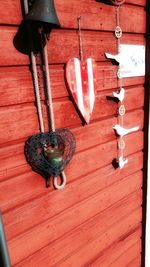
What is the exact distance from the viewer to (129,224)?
205 centimetres

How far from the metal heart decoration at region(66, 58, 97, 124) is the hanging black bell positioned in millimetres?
300

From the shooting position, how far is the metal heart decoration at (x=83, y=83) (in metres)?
1.34

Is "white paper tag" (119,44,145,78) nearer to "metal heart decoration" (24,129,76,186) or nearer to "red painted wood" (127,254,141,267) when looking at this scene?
"metal heart decoration" (24,129,76,186)

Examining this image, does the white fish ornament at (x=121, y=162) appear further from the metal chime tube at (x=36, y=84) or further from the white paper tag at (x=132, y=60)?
the metal chime tube at (x=36, y=84)

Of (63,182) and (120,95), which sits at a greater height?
(120,95)

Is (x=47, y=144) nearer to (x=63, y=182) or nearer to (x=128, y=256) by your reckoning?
(x=63, y=182)

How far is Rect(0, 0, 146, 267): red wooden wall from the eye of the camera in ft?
3.93

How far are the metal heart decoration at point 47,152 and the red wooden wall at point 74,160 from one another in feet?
0.12

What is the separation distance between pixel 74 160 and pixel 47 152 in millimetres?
264

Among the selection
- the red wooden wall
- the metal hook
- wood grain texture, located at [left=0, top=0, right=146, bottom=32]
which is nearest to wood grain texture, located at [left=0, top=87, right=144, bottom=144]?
the red wooden wall

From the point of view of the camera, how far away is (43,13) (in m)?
1.03

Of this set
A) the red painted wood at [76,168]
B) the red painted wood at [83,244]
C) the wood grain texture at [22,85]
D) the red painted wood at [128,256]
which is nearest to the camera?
the wood grain texture at [22,85]

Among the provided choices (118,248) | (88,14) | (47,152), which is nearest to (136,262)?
(118,248)

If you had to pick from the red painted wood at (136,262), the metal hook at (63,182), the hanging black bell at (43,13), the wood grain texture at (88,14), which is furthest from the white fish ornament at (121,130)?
the red painted wood at (136,262)
